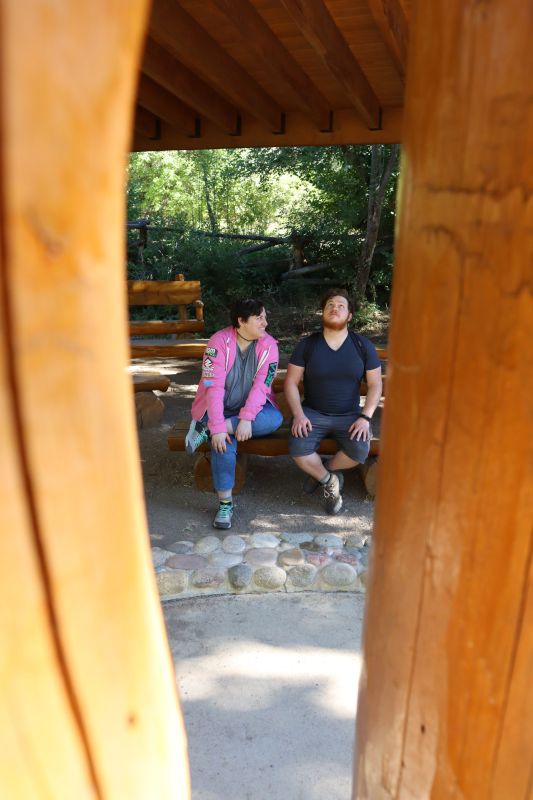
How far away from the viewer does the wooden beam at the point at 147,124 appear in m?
5.72

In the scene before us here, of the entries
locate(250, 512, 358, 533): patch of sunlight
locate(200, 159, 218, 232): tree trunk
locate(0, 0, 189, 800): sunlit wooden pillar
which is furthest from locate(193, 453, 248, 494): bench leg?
locate(200, 159, 218, 232): tree trunk

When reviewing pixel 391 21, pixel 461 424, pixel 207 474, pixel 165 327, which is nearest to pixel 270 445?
pixel 207 474

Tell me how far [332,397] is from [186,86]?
2431 millimetres

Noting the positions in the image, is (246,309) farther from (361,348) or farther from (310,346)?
(361,348)

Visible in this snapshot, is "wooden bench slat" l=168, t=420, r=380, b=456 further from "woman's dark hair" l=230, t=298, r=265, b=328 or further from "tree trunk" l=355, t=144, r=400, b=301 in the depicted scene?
"tree trunk" l=355, t=144, r=400, b=301

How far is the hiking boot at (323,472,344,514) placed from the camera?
4246 mm

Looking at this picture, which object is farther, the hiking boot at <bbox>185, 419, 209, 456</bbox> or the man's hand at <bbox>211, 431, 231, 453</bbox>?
the hiking boot at <bbox>185, 419, 209, 456</bbox>

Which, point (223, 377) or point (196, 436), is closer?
point (223, 377)

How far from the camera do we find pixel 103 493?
1.91ft

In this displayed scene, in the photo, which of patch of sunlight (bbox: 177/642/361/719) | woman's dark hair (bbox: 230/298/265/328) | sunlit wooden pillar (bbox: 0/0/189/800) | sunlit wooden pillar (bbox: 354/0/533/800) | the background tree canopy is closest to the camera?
sunlit wooden pillar (bbox: 0/0/189/800)

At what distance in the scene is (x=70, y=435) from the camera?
21.4 inches

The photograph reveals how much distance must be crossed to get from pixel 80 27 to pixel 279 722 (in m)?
2.47

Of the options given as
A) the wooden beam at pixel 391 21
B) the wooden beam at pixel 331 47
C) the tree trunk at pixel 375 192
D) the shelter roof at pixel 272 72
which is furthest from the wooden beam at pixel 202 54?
the tree trunk at pixel 375 192

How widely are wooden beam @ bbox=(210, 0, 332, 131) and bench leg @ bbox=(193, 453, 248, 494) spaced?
254cm
